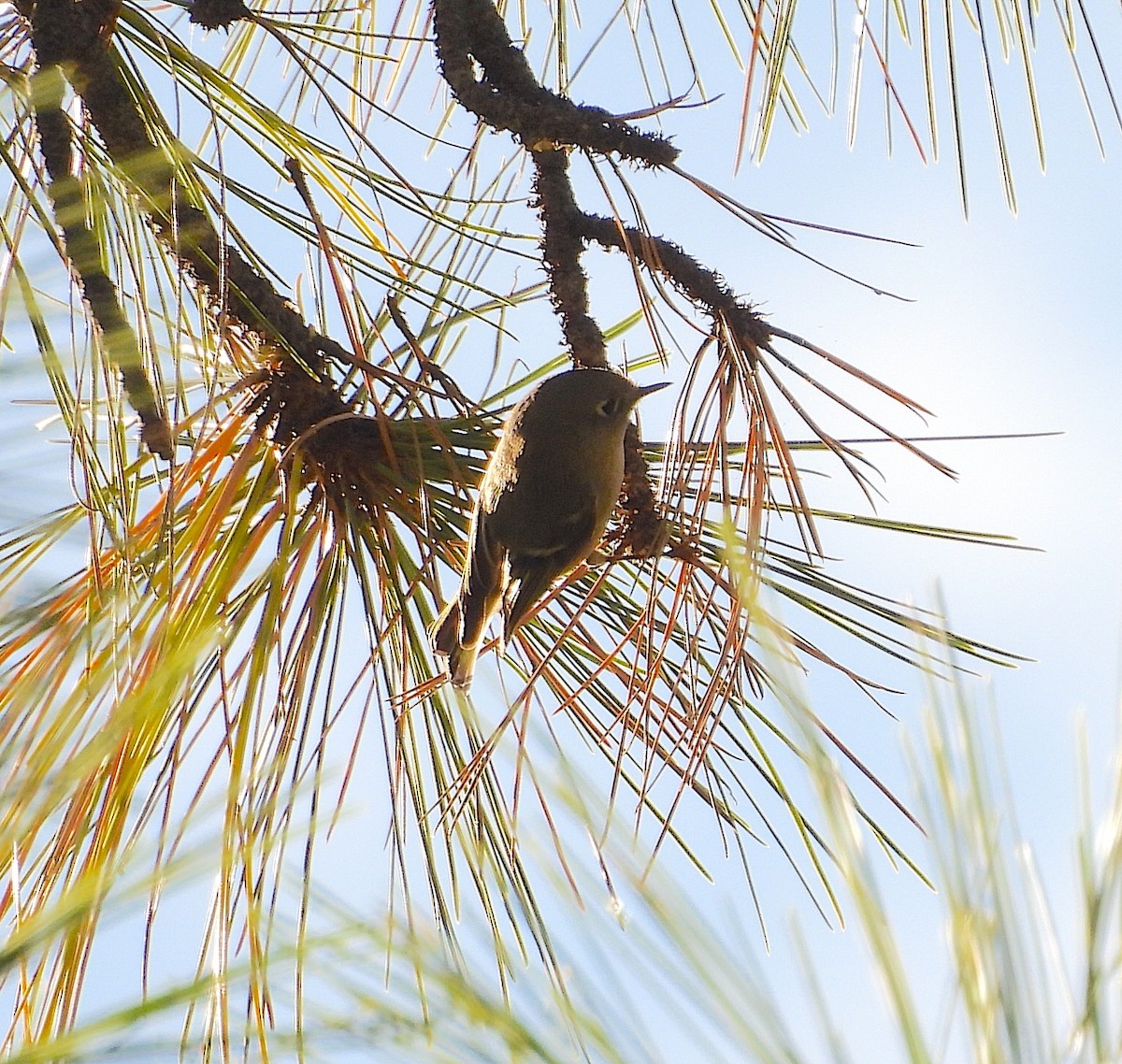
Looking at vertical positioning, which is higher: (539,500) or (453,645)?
(539,500)

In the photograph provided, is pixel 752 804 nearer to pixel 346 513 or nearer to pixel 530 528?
pixel 530 528

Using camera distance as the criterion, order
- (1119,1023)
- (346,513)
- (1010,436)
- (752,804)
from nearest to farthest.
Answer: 1. (1119,1023)
2. (1010,436)
3. (346,513)
4. (752,804)

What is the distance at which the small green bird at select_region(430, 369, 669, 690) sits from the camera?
1385 millimetres

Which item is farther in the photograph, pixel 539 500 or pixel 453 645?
pixel 539 500

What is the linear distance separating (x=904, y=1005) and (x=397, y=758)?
878 mm

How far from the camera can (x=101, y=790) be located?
119cm

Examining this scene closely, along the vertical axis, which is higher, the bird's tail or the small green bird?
the small green bird

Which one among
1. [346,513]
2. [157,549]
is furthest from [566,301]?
[157,549]

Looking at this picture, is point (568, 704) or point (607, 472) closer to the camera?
point (568, 704)

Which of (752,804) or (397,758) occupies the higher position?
(397,758)

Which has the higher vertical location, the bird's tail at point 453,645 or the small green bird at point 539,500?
the small green bird at point 539,500

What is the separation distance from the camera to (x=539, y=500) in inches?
62.0

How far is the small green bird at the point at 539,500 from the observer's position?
1385 mm

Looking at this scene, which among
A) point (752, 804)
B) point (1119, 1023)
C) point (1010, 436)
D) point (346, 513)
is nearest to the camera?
point (1119, 1023)
